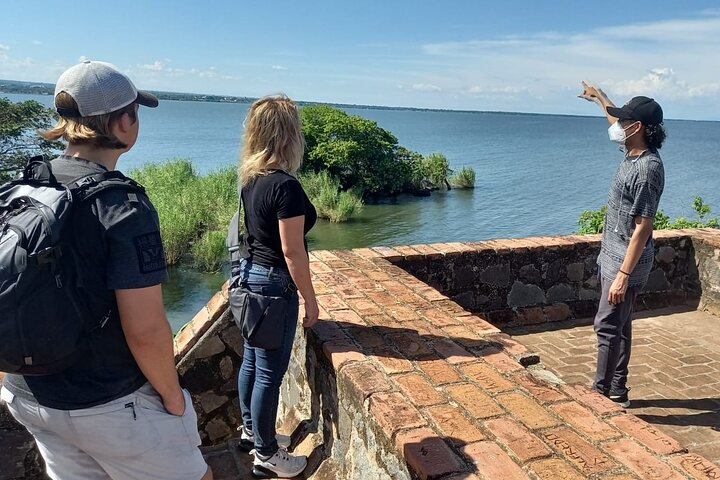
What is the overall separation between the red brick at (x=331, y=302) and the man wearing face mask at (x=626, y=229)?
5.33ft

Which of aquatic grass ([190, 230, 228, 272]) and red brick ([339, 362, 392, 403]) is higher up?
red brick ([339, 362, 392, 403])

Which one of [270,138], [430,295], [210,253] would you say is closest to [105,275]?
[270,138]

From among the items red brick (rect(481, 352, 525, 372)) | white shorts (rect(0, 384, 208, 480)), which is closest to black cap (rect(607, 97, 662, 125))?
red brick (rect(481, 352, 525, 372))

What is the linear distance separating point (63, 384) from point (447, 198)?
3755 cm

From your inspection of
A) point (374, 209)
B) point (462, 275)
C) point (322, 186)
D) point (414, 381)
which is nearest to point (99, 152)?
point (414, 381)

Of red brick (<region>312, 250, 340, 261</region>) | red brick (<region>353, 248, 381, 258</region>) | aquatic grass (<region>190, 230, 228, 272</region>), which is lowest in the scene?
aquatic grass (<region>190, 230, 228, 272</region>)

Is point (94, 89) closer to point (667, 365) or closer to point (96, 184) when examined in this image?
point (96, 184)

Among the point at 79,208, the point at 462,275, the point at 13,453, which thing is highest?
the point at 79,208

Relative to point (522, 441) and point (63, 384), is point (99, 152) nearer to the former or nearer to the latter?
point (63, 384)

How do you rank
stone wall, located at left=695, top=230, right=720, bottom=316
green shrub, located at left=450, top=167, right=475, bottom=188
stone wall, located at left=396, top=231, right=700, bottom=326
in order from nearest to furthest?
stone wall, located at left=396, top=231, right=700, bottom=326 < stone wall, located at left=695, top=230, right=720, bottom=316 < green shrub, located at left=450, top=167, right=475, bottom=188

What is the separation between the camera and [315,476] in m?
2.77

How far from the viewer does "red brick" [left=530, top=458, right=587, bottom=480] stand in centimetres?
191

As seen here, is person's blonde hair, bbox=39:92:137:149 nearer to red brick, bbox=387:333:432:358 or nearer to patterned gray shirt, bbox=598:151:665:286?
red brick, bbox=387:333:432:358

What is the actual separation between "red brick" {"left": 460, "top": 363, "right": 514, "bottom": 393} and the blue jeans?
83 centimetres
